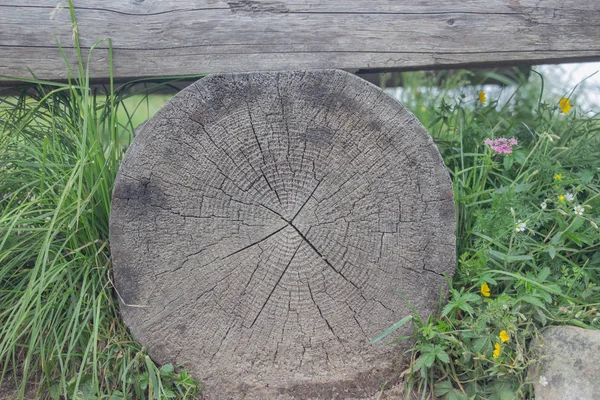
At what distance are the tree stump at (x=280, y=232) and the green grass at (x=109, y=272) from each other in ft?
0.43

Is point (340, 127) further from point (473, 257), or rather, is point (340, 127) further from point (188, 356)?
point (188, 356)

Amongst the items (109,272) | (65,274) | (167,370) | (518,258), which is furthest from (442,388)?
(65,274)

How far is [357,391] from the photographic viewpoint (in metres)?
2.07

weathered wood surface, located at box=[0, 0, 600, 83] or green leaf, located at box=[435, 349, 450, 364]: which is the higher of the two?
weathered wood surface, located at box=[0, 0, 600, 83]

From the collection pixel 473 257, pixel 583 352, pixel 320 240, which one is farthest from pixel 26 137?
pixel 583 352

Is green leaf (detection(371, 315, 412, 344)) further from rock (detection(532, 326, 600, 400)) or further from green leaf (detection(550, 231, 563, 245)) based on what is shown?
green leaf (detection(550, 231, 563, 245))

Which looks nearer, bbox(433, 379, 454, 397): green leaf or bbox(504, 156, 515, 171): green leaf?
bbox(433, 379, 454, 397): green leaf

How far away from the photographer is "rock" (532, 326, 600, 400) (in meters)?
1.92

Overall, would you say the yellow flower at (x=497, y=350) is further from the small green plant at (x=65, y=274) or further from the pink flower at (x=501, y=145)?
the small green plant at (x=65, y=274)

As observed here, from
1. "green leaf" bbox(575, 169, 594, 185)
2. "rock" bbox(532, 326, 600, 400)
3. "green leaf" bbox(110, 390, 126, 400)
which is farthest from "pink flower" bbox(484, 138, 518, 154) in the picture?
"green leaf" bbox(110, 390, 126, 400)

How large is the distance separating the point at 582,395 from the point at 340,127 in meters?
1.26

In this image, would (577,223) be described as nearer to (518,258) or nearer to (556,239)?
(556,239)

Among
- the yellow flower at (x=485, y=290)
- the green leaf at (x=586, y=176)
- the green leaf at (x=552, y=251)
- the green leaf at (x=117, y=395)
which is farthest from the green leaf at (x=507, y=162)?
the green leaf at (x=117, y=395)

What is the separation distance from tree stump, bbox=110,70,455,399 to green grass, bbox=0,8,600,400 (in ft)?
0.43
